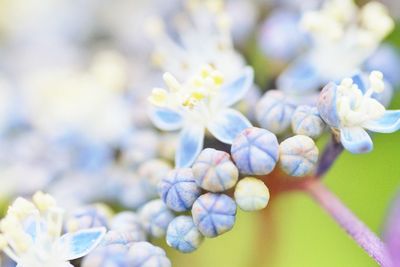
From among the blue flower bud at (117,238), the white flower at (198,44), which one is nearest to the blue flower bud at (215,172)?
the blue flower bud at (117,238)

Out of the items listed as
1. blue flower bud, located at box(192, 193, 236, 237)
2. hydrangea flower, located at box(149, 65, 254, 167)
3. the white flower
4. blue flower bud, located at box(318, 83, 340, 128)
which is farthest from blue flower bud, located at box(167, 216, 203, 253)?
the white flower

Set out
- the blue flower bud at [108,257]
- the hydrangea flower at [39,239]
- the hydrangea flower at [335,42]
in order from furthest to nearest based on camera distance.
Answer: the hydrangea flower at [335,42] < the hydrangea flower at [39,239] < the blue flower bud at [108,257]

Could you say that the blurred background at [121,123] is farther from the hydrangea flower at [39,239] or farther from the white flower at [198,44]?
the hydrangea flower at [39,239]

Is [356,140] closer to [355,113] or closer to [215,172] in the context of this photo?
[355,113]

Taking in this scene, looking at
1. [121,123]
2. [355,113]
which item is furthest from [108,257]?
[121,123]

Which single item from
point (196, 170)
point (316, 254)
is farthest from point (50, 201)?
point (316, 254)

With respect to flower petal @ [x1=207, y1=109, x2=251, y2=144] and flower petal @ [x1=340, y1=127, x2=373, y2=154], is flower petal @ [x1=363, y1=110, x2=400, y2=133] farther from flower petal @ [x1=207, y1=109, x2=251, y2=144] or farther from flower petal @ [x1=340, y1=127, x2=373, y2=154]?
flower petal @ [x1=207, y1=109, x2=251, y2=144]
